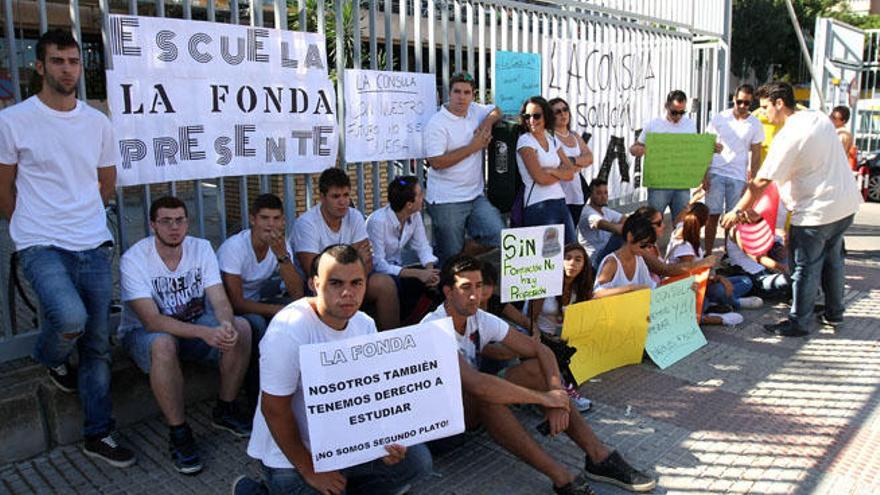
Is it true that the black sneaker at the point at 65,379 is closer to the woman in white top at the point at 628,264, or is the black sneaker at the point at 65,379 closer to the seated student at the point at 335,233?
the seated student at the point at 335,233

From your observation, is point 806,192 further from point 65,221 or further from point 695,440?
point 65,221

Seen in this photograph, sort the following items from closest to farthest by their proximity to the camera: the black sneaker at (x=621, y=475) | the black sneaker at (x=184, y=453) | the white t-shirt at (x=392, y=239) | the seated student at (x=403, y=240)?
the black sneaker at (x=621, y=475) < the black sneaker at (x=184, y=453) < the seated student at (x=403, y=240) < the white t-shirt at (x=392, y=239)

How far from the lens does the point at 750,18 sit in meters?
35.2

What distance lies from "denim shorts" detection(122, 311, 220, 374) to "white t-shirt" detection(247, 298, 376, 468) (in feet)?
3.46

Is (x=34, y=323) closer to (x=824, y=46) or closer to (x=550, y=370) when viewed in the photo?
(x=550, y=370)

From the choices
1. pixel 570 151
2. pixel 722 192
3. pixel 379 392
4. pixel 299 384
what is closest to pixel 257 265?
pixel 299 384

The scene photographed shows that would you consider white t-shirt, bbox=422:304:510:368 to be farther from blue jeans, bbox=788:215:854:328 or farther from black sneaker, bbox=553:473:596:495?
blue jeans, bbox=788:215:854:328

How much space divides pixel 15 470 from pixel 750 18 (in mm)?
37835

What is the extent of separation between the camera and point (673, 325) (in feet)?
18.5

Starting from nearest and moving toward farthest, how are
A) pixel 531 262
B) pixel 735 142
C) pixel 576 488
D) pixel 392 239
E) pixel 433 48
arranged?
pixel 576 488 < pixel 531 262 < pixel 392 239 < pixel 433 48 < pixel 735 142

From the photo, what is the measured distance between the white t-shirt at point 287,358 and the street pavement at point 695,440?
2.55ft

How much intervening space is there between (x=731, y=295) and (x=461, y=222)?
2.73 metres

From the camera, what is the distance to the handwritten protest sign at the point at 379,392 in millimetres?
2867

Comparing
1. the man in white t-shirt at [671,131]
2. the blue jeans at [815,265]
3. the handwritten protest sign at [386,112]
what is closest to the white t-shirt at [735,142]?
the man in white t-shirt at [671,131]
